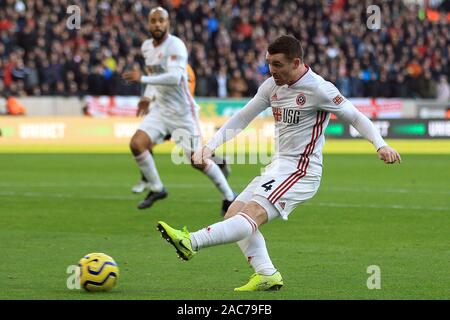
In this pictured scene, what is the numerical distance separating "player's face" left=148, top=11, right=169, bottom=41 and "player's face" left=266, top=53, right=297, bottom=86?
6.58 meters

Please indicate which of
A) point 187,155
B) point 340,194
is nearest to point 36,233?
point 187,155

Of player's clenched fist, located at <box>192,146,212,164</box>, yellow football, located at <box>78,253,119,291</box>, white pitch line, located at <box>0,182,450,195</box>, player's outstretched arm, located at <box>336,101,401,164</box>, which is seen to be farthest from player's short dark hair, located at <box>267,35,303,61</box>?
white pitch line, located at <box>0,182,450,195</box>

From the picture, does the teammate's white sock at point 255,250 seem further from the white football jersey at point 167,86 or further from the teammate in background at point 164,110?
the white football jersey at point 167,86

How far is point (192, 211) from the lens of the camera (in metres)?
14.8

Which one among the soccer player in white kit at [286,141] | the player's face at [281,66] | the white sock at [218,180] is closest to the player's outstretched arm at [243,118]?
the soccer player in white kit at [286,141]

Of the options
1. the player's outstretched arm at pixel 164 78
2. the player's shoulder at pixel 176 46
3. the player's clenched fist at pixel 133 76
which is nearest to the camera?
the player's clenched fist at pixel 133 76

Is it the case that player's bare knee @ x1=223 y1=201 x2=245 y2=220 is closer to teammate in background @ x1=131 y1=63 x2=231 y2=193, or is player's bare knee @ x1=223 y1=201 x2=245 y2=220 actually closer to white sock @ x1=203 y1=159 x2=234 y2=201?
white sock @ x1=203 y1=159 x2=234 y2=201

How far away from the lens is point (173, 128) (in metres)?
15.1

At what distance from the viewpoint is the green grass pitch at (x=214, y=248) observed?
28.1ft

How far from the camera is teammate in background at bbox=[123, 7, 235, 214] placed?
14828 mm

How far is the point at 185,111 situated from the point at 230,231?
727 centimetres

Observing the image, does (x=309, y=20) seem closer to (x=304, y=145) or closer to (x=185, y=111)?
Result: (x=185, y=111)

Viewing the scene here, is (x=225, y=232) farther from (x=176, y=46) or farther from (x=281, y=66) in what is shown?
(x=176, y=46)

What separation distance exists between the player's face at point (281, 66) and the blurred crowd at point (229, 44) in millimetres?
26079
